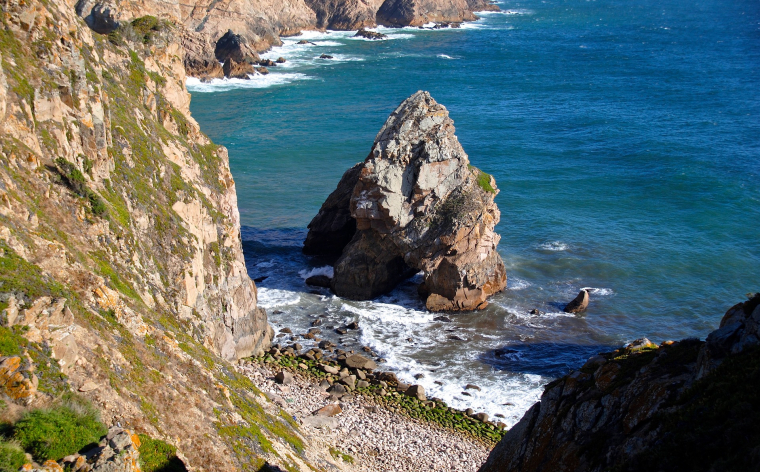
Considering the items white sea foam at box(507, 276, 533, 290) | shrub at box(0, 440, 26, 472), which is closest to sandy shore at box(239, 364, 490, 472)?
shrub at box(0, 440, 26, 472)

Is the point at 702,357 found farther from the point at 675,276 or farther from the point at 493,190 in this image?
the point at 675,276

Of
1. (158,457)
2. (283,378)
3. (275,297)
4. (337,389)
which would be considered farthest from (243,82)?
(158,457)

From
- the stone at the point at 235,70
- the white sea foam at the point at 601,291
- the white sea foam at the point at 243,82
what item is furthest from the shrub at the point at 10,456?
the stone at the point at 235,70

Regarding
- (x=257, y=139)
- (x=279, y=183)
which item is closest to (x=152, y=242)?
(x=279, y=183)

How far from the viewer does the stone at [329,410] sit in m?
30.1

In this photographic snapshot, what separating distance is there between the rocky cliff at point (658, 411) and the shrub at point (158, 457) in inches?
374

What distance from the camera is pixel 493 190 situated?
44.2m

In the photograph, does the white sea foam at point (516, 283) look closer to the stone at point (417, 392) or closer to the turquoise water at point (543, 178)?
the turquoise water at point (543, 178)

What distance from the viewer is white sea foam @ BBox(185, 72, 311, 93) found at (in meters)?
97.9

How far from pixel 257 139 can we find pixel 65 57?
5190 centimetres

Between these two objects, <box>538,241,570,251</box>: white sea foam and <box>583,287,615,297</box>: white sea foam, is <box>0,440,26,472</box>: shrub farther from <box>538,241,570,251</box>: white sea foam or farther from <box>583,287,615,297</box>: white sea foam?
<box>538,241,570,251</box>: white sea foam

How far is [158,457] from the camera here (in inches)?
603

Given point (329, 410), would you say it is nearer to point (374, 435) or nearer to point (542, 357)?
point (374, 435)

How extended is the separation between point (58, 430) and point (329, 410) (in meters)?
18.5
